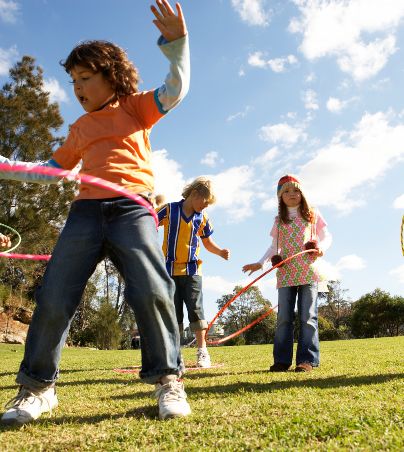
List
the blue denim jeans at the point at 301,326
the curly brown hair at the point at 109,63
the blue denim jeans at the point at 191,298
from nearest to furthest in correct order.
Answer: the curly brown hair at the point at 109,63, the blue denim jeans at the point at 301,326, the blue denim jeans at the point at 191,298

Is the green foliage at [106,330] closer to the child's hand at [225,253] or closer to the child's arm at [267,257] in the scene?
the child's hand at [225,253]

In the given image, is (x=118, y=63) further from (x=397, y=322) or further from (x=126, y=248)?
(x=397, y=322)

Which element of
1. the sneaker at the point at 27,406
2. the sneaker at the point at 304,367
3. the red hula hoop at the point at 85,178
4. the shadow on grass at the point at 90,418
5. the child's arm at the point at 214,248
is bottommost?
the shadow on grass at the point at 90,418

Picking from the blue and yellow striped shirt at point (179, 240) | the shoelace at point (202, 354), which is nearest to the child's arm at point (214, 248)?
the blue and yellow striped shirt at point (179, 240)

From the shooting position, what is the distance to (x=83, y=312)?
3347 centimetres

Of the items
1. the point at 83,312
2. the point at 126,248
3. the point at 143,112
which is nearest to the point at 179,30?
the point at 143,112

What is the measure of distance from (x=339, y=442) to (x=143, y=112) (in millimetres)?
2101

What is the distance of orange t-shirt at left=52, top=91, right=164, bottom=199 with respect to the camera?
2877 millimetres

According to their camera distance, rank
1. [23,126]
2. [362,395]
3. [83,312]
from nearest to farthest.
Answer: [362,395] → [23,126] → [83,312]

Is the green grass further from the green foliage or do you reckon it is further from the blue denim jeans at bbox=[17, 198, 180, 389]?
the green foliage

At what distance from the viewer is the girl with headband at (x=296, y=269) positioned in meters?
5.08

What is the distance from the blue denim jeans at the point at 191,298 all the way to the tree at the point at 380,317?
3128 centimetres

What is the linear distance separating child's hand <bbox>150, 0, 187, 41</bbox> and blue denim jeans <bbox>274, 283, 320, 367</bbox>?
3296mm

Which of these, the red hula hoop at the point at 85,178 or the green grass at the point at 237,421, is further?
the red hula hoop at the point at 85,178
